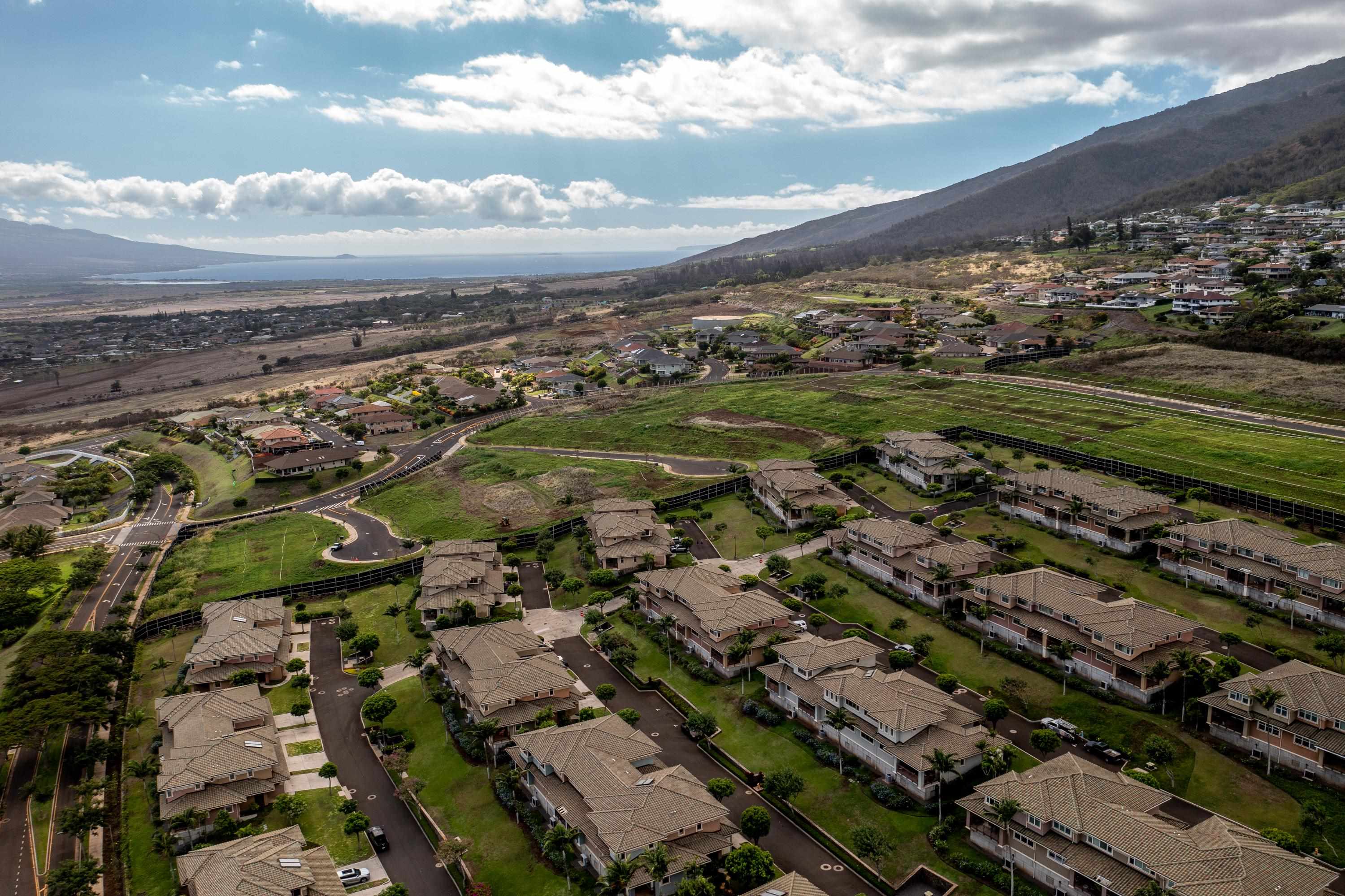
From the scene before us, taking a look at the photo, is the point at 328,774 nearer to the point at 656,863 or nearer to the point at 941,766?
the point at 656,863

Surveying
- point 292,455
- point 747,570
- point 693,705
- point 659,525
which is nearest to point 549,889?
point 693,705

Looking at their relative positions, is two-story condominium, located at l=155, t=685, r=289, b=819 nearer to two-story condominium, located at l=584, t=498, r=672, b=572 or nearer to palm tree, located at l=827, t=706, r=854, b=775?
two-story condominium, located at l=584, t=498, r=672, b=572

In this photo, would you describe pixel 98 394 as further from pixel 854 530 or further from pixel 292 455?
pixel 854 530

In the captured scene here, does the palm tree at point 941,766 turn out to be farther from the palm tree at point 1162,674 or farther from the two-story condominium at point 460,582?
the two-story condominium at point 460,582

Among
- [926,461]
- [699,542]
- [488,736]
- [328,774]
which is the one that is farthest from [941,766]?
[926,461]

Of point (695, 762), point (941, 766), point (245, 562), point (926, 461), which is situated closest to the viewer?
point (941, 766)

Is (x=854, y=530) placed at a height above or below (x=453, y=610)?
above
